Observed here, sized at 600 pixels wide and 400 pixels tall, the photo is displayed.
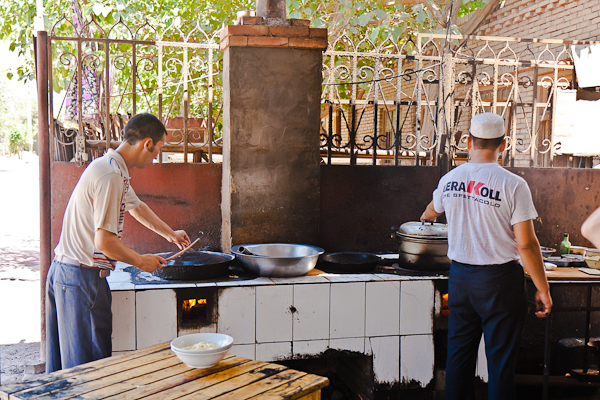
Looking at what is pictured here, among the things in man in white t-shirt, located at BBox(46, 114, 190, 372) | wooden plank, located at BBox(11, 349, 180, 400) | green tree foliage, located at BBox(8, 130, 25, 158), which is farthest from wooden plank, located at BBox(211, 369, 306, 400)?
green tree foliage, located at BBox(8, 130, 25, 158)

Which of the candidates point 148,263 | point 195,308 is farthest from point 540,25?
point 148,263

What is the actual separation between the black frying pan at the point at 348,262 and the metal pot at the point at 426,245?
12.0 inches

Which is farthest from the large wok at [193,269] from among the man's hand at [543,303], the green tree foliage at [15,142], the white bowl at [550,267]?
the green tree foliage at [15,142]

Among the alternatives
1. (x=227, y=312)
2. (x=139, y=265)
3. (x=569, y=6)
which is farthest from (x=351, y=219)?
(x=569, y=6)

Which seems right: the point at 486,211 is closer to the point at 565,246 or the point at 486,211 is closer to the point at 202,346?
the point at 202,346

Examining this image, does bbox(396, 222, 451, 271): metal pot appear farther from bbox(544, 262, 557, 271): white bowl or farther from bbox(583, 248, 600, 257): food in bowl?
bbox(583, 248, 600, 257): food in bowl

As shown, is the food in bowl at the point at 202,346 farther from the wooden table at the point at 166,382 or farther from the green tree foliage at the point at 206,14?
the green tree foliage at the point at 206,14

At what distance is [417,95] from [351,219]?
1.43 m

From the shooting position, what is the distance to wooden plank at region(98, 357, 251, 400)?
2.14m

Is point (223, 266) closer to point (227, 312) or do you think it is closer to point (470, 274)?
point (227, 312)

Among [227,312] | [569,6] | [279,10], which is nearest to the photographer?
[227,312]

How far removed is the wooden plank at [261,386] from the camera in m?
2.14

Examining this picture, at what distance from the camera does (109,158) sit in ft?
10.00

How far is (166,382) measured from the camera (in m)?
2.28
